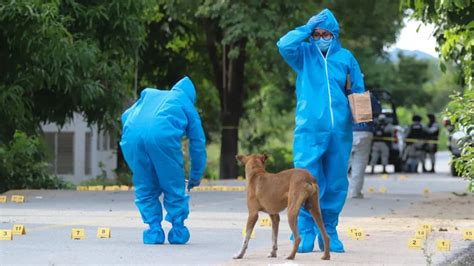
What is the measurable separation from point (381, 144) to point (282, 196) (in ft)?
85.1

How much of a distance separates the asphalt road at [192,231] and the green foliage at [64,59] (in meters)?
1.55

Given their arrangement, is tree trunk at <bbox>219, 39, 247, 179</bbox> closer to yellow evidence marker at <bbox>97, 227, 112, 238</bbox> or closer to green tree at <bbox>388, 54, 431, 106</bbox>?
yellow evidence marker at <bbox>97, 227, 112, 238</bbox>

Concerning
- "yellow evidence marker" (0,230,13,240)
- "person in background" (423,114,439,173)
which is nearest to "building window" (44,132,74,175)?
"person in background" (423,114,439,173)

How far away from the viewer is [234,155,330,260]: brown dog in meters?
10.0

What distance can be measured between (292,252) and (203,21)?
68.2 ft

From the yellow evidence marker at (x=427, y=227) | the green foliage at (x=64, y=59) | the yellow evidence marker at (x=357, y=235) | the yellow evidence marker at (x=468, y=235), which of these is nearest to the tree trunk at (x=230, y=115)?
the green foliage at (x=64, y=59)

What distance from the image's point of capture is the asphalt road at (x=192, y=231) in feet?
33.8

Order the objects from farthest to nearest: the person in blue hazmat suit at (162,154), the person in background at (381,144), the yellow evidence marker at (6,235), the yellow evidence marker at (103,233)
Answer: the person in background at (381,144) → the yellow evidence marker at (103,233) → the yellow evidence marker at (6,235) → the person in blue hazmat suit at (162,154)

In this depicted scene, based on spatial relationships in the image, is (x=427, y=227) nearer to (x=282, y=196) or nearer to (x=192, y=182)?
(x=192, y=182)

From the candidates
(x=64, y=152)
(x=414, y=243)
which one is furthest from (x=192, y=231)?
(x=64, y=152)

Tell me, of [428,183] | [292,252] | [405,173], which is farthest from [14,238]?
[405,173]

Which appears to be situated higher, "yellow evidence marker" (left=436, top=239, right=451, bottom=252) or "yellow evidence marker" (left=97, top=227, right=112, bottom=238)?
"yellow evidence marker" (left=436, top=239, right=451, bottom=252)

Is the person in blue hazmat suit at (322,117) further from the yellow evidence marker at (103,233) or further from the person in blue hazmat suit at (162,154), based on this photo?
the yellow evidence marker at (103,233)

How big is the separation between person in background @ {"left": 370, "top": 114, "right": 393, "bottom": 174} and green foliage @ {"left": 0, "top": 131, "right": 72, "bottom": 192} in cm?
1338
